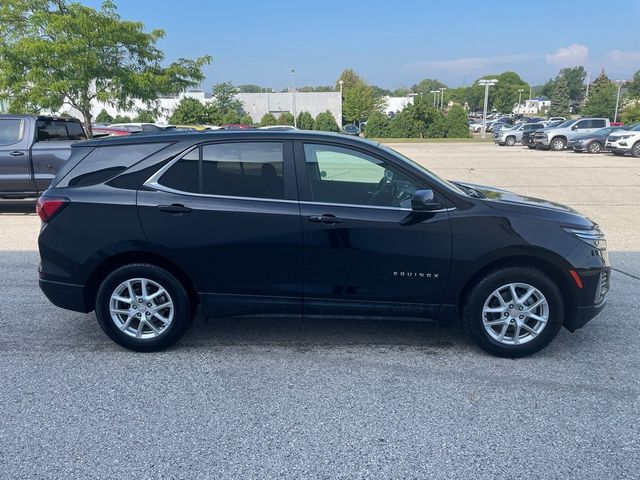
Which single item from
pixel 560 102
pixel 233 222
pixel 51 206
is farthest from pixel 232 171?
pixel 560 102

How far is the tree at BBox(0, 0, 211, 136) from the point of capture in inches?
527

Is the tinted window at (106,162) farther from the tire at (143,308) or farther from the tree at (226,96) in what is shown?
the tree at (226,96)

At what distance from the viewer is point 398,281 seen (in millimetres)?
3949

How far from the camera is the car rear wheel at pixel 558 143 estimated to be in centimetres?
2911

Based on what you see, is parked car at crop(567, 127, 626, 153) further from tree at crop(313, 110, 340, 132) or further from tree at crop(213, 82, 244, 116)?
tree at crop(213, 82, 244, 116)

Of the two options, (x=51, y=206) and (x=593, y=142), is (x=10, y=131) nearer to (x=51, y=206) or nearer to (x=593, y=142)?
(x=51, y=206)

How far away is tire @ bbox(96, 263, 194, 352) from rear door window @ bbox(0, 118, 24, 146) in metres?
6.99

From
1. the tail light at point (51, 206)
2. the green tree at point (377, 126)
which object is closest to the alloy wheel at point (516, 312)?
the tail light at point (51, 206)

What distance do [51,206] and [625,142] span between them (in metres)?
25.6

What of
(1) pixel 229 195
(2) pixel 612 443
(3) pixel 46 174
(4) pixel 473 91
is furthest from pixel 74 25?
(4) pixel 473 91

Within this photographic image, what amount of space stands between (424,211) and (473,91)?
145 meters

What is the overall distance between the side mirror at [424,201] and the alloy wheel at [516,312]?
819mm

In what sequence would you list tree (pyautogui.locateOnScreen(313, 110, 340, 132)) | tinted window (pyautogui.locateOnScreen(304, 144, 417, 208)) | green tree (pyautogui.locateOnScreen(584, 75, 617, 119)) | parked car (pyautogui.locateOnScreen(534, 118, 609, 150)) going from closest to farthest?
tinted window (pyautogui.locateOnScreen(304, 144, 417, 208)) → parked car (pyautogui.locateOnScreen(534, 118, 609, 150)) → tree (pyautogui.locateOnScreen(313, 110, 340, 132)) → green tree (pyautogui.locateOnScreen(584, 75, 617, 119))

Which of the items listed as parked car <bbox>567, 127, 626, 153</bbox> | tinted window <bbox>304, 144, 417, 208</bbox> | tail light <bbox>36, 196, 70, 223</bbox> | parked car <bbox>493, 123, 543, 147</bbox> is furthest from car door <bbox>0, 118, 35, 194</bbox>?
parked car <bbox>493, 123, 543, 147</bbox>
